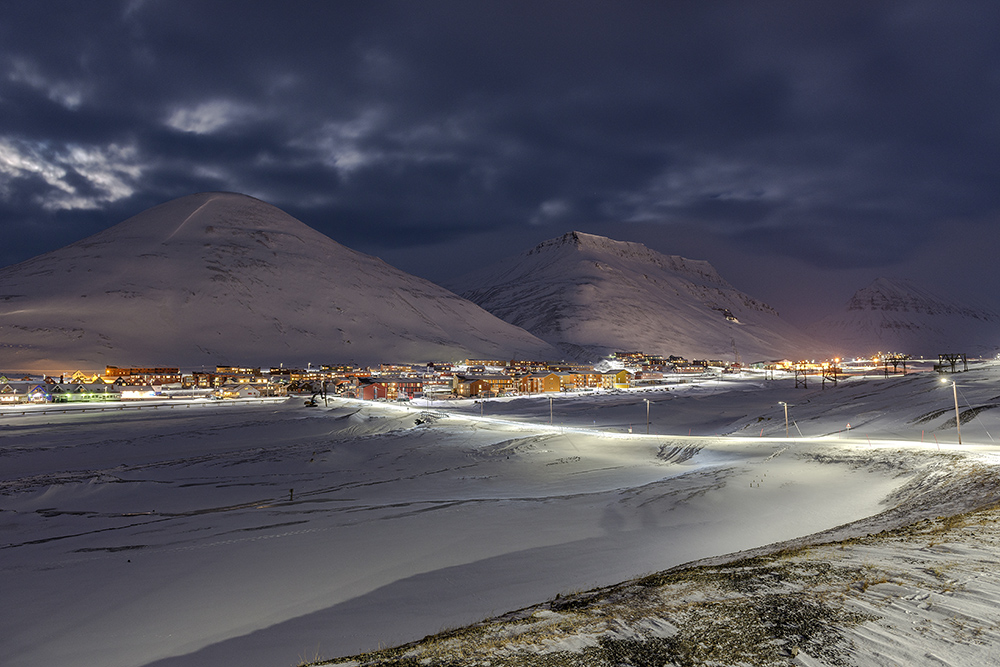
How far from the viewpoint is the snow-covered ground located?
12.7 meters

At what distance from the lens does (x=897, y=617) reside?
6984 millimetres

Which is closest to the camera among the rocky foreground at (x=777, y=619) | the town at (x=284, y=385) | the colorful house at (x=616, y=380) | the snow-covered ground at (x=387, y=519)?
the rocky foreground at (x=777, y=619)

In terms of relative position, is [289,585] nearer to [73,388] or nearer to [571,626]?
[571,626]

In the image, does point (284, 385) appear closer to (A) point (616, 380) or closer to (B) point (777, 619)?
(A) point (616, 380)

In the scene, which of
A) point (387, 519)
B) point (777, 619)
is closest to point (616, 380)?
point (387, 519)

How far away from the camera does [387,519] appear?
2191 centimetres

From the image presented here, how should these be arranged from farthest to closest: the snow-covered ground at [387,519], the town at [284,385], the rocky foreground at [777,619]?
the town at [284,385]
the snow-covered ground at [387,519]
the rocky foreground at [777,619]

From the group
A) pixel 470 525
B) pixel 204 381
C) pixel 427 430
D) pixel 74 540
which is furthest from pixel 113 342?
pixel 470 525

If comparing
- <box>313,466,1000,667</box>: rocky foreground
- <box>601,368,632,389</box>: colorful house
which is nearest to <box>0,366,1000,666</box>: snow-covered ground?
<box>313,466,1000,667</box>: rocky foreground

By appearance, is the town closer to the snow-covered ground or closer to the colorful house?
the colorful house

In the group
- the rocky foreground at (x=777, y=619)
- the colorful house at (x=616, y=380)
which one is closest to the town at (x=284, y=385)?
the colorful house at (x=616, y=380)

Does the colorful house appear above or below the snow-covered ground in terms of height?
above

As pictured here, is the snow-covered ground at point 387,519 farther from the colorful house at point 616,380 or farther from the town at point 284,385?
the colorful house at point 616,380

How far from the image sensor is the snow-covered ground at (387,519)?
41.7 feet
